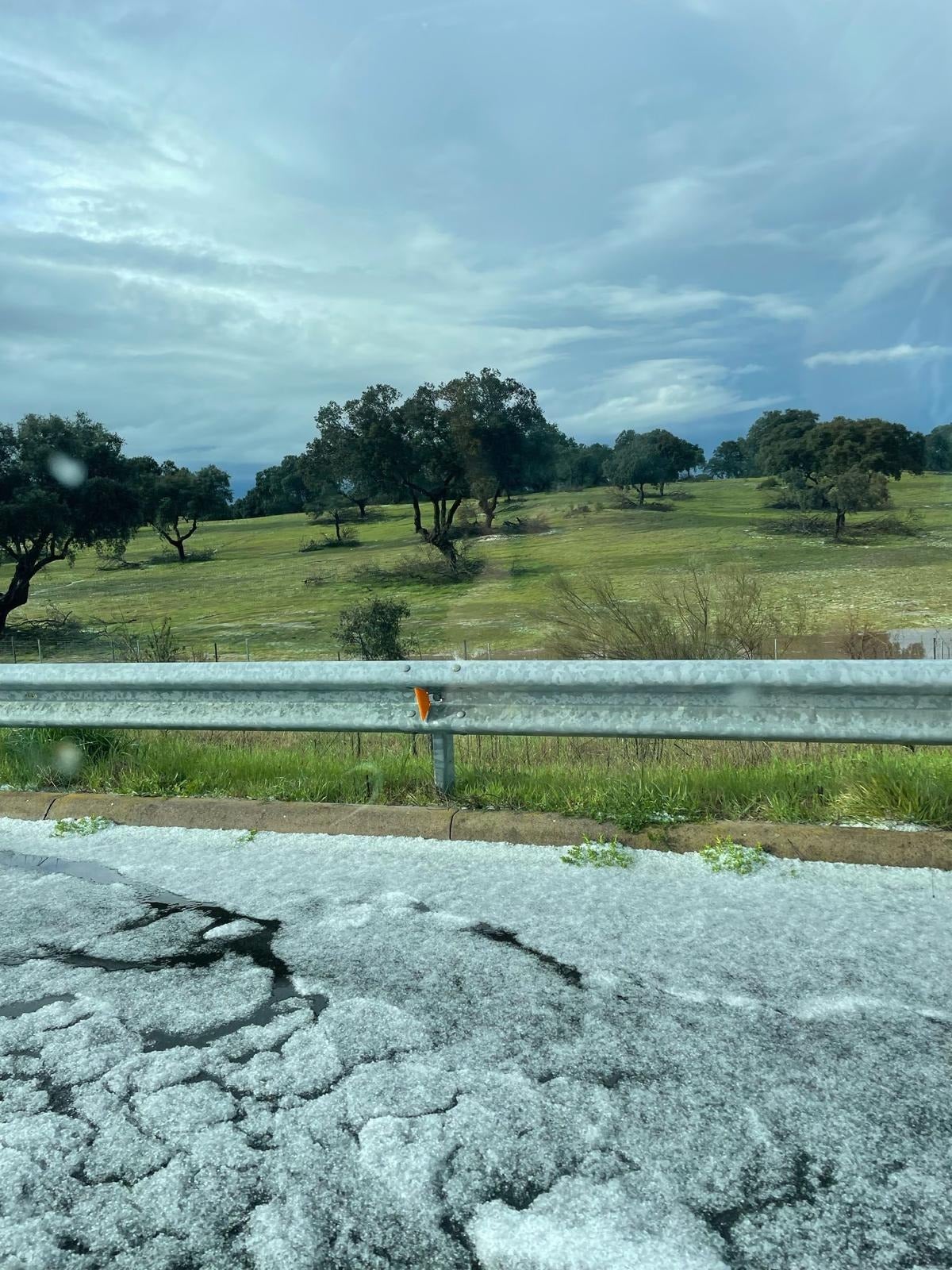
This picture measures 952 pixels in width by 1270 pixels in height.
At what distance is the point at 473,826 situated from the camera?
14.9ft

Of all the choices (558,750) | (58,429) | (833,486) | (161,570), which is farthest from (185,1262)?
(58,429)

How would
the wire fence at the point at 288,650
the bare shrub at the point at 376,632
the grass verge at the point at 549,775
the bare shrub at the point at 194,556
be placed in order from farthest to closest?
the bare shrub at the point at 194,556 < the bare shrub at the point at 376,632 < the wire fence at the point at 288,650 < the grass verge at the point at 549,775

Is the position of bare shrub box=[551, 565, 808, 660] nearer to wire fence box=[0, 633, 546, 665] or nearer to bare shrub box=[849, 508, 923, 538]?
wire fence box=[0, 633, 546, 665]

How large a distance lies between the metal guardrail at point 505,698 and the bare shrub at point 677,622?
237 inches

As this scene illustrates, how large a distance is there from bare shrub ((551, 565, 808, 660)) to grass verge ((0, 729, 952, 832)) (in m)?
3.56

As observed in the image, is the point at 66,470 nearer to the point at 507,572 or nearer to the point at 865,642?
the point at 507,572

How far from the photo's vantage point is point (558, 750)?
693 centimetres

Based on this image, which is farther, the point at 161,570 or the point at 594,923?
the point at 161,570

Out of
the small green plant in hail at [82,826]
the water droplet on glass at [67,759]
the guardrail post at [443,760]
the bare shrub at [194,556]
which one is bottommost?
the small green plant in hail at [82,826]

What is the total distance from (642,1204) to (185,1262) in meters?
0.87

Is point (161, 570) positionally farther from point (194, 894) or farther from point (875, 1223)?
point (875, 1223)

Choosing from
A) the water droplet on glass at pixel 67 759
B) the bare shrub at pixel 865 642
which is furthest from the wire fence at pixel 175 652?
the water droplet on glass at pixel 67 759

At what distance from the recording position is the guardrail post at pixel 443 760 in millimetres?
4934

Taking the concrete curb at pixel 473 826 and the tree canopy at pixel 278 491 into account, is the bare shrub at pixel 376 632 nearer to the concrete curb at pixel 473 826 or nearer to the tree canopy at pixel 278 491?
the tree canopy at pixel 278 491
